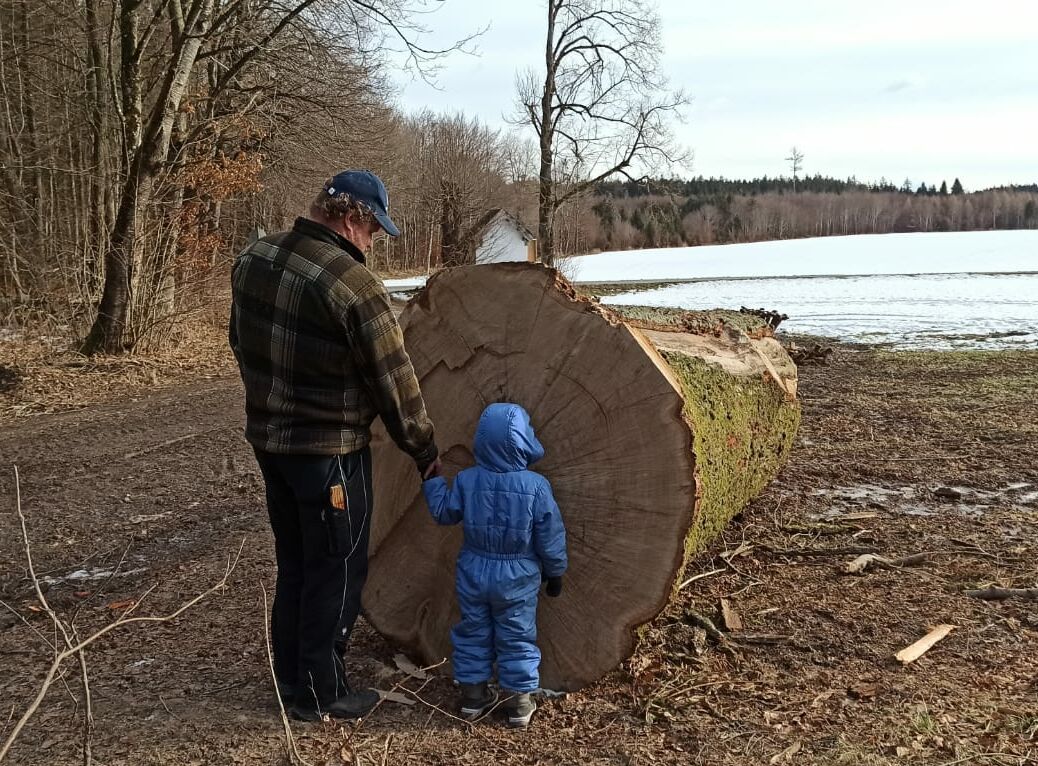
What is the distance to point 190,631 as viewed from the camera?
354 cm

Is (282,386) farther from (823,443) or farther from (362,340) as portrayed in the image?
(823,443)

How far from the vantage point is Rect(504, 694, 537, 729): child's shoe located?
275 cm

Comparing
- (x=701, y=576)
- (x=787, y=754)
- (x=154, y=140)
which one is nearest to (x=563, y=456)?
(x=787, y=754)

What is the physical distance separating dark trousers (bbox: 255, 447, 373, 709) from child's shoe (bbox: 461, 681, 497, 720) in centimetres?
42

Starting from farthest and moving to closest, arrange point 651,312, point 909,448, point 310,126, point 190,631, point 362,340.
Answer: point 310,126
point 909,448
point 651,312
point 190,631
point 362,340

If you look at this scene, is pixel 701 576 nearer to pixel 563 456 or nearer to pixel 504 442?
pixel 563 456

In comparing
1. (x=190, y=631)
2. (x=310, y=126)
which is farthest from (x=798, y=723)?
(x=310, y=126)

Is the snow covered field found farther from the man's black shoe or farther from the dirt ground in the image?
the man's black shoe

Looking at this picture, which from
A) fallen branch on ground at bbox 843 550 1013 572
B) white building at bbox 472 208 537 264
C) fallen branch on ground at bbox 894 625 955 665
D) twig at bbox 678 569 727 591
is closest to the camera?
fallen branch on ground at bbox 894 625 955 665

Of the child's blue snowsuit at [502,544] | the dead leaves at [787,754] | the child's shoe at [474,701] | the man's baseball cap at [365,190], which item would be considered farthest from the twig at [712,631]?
the man's baseball cap at [365,190]

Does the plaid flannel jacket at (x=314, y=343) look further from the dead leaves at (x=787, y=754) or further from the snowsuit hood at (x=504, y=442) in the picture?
the dead leaves at (x=787, y=754)

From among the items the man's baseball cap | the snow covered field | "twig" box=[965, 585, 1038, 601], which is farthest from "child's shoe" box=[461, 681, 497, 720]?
the snow covered field

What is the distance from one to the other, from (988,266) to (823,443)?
3746 cm

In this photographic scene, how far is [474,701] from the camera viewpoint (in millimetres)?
2797
